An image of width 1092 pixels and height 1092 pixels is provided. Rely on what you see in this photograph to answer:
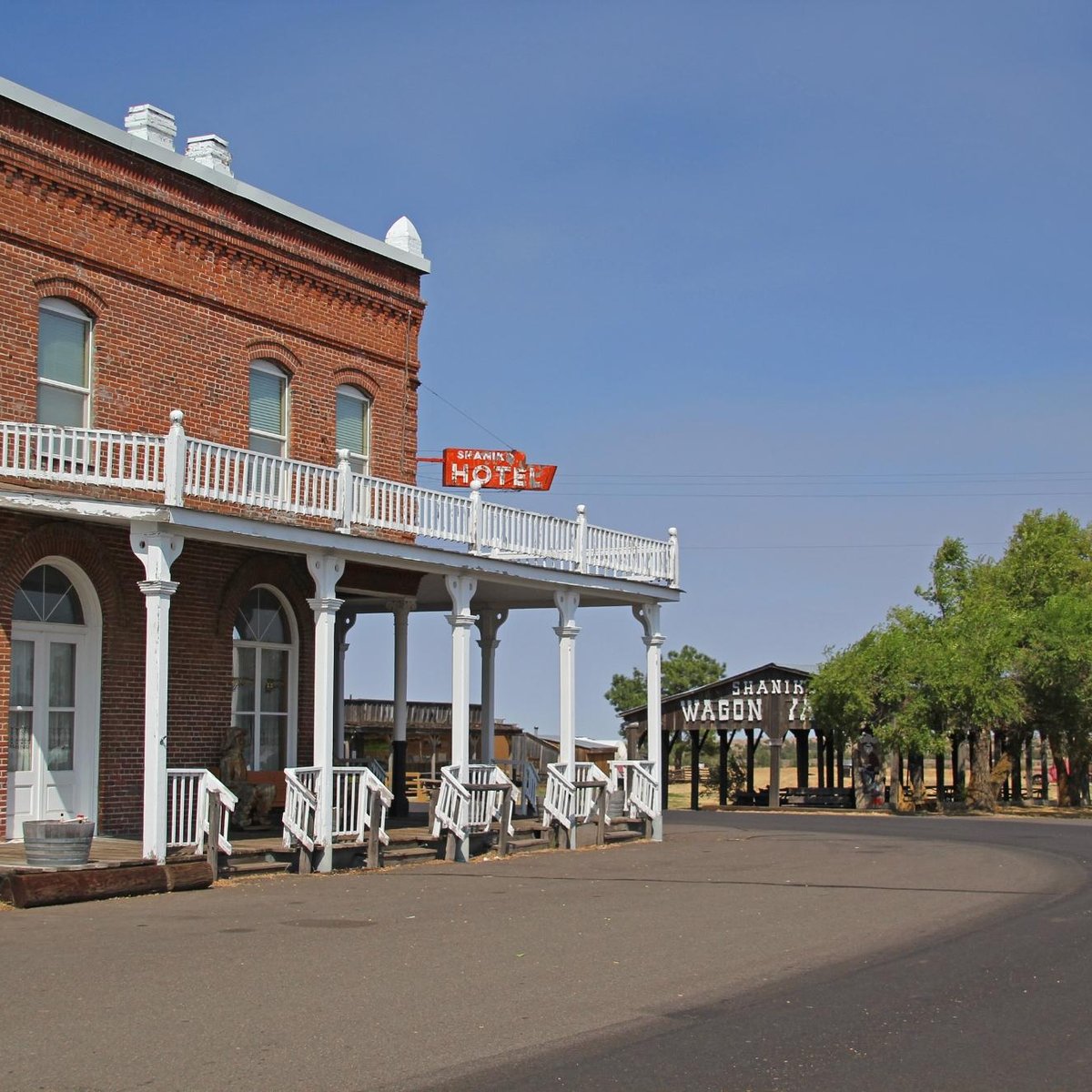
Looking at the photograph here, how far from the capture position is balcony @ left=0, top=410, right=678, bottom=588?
Answer: 16266 mm

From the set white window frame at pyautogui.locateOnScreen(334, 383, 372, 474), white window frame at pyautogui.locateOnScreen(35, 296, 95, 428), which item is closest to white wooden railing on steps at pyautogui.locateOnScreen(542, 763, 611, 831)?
white window frame at pyautogui.locateOnScreen(334, 383, 372, 474)

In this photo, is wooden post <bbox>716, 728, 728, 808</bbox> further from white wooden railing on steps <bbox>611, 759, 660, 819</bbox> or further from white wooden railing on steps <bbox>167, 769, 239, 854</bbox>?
white wooden railing on steps <bbox>167, 769, 239, 854</bbox>

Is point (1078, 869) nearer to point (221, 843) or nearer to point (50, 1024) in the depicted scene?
point (221, 843)

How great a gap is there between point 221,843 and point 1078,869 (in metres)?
10.4

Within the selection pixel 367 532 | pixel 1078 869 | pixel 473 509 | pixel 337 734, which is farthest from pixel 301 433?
pixel 1078 869

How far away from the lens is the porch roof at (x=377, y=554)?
1597 cm

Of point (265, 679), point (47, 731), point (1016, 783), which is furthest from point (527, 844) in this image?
point (1016, 783)

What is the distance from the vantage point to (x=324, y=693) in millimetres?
18047

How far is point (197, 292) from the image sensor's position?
21.1 metres

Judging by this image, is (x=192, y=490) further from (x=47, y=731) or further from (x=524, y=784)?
(x=524, y=784)

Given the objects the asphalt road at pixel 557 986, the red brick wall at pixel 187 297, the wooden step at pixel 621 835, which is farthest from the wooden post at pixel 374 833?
the red brick wall at pixel 187 297

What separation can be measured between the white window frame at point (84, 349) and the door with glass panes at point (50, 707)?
2.20 m

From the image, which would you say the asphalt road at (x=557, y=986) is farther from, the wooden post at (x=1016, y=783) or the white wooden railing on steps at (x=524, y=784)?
the wooden post at (x=1016, y=783)

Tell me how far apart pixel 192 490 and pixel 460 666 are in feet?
16.9
